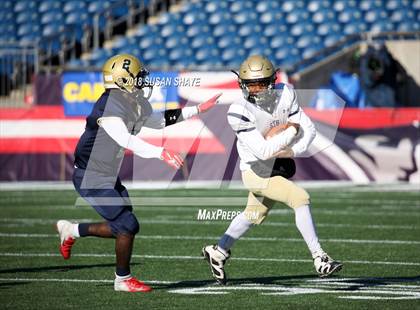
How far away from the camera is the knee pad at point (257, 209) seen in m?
6.71

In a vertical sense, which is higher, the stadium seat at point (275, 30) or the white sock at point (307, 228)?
the white sock at point (307, 228)

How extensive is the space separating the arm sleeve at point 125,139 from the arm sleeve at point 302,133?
0.95m

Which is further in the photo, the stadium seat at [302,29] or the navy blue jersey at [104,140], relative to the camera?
the stadium seat at [302,29]

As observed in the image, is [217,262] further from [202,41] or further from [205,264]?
[202,41]

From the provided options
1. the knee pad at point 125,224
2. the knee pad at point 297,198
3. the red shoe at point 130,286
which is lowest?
the red shoe at point 130,286

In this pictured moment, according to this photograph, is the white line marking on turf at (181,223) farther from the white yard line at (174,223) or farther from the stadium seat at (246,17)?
the stadium seat at (246,17)

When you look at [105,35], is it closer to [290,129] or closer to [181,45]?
[181,45]

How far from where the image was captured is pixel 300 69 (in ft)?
59.8

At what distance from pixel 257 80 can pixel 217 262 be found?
1.25 m

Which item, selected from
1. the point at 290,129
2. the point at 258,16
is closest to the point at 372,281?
the point at 290,129

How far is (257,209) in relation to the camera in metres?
6.71

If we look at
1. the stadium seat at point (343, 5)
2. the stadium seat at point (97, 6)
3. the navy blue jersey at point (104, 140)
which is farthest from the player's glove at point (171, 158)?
the stadium seat at point (97, 6)

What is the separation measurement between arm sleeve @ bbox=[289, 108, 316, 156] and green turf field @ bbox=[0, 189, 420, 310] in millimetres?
913

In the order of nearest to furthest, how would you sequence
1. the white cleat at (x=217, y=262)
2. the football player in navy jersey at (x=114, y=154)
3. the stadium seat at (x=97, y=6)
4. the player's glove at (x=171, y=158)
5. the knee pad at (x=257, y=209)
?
the player's glove at (x=171, y=158) < the football player in navy jersey at (x=114, y=154) < the white cleat at (x=217, y=262) < the knee pad at (x=257, y=209) < the stadium seat at (x=97, y=6)
